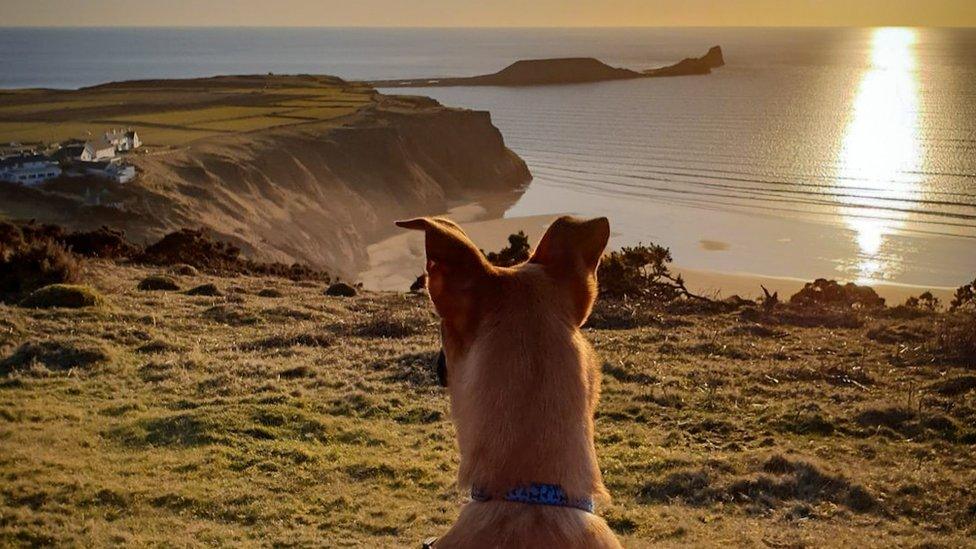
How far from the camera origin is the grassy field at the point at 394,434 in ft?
29.2

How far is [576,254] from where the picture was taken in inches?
137

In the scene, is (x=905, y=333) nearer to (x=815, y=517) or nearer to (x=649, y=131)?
(x=815, y=517)

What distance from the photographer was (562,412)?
3020 millimetres

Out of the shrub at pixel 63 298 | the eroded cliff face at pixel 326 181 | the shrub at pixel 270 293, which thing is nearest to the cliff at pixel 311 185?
the eroded cliff face at pixel 326 181

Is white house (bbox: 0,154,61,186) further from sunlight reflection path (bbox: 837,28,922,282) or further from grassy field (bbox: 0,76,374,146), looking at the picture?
sunlight reflection path (bbox: 837,28,922,282)

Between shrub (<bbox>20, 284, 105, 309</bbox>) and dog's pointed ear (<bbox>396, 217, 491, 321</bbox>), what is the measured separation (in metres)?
17.4

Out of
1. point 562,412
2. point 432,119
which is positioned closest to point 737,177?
point 432,119

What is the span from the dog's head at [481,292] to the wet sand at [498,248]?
2876 centimetres

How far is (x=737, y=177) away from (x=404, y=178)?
102ft

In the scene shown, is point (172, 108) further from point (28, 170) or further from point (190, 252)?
point (190, 252)

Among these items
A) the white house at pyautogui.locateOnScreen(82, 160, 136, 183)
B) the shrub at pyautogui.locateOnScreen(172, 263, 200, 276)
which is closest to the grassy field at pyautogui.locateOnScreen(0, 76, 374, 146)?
the white house at pyautogui.locateOnScreen(82, 160, 136, 183)

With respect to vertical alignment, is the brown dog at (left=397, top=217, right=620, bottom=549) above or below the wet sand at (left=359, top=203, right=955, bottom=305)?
above

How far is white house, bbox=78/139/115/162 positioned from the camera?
152 ft

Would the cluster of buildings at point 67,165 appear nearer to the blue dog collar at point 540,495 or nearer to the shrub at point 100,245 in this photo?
the shrub at point 100,245
